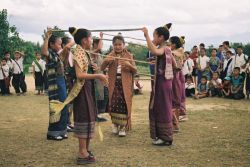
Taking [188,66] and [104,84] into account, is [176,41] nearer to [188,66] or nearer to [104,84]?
[104,84]

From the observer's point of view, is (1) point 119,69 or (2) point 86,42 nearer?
(2) point 86,42

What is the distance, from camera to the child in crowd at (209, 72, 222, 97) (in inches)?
533

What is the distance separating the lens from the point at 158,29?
6098 millimetres

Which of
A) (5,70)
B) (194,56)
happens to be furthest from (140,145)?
(5,70)

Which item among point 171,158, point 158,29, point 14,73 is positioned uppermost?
point 158,29

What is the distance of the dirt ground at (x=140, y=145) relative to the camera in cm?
518

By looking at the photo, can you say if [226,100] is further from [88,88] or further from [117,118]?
[88,88]

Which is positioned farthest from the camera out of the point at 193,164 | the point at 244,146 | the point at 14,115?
the point at 14,115

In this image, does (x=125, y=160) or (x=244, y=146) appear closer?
(x=125, y=160)

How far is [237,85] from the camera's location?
42.5 feet

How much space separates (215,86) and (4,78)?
867 cm

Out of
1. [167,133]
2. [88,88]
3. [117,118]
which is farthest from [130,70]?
[88,88]

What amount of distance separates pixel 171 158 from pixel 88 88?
5.35 feet

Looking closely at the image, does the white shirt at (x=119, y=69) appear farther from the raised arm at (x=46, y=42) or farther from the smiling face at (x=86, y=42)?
the smiling face at (x=86, y=42)
